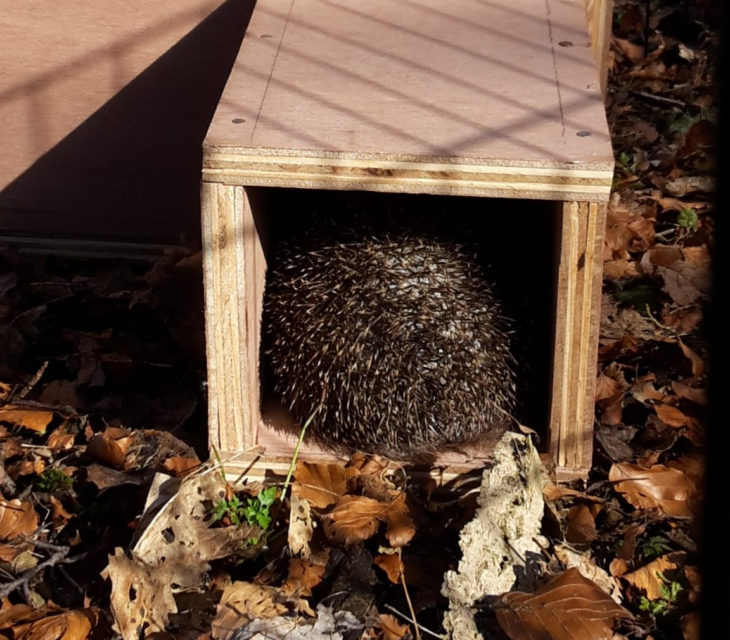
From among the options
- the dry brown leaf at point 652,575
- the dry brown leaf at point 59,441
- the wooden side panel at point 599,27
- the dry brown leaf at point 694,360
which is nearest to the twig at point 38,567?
the dry brown leaf at point 59,441

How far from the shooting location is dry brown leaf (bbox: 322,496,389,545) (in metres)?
2.55

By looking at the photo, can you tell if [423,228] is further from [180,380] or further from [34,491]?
[34,491]

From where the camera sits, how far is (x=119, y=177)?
12.9ft

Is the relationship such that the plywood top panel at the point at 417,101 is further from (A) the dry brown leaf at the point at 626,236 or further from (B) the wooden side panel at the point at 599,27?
(A) the dry brown leaf at the point at 626,236

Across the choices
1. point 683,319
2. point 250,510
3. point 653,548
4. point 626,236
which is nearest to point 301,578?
point 250,510

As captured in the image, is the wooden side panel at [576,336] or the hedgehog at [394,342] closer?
the wooden side panel at [576,336]

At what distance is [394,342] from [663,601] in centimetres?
93

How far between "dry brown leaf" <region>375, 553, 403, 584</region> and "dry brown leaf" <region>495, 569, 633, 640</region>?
0.93 ft

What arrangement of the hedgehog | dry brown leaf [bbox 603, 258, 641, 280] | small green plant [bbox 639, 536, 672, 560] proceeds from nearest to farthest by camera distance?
small green plant [bbox 639, 536, 672, 560] → the hedgehog → dry brown leaf [bbox 603, 258, 641, 280]

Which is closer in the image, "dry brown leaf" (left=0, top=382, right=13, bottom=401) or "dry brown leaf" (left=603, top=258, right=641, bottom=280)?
"dry brown leaf" (left=0, top=382, right=13, bottom=401)

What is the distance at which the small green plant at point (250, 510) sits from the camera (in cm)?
260

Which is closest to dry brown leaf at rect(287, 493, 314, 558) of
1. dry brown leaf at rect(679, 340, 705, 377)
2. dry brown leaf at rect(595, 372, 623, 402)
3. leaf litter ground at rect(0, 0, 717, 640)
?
leaf litter ground at rect(0, 0, 717, 640)

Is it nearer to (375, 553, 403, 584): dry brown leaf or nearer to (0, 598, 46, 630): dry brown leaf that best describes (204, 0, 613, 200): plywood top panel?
(375, 553, 403, 584): dry brown leaf

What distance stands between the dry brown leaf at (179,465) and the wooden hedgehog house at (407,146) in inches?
4.0
